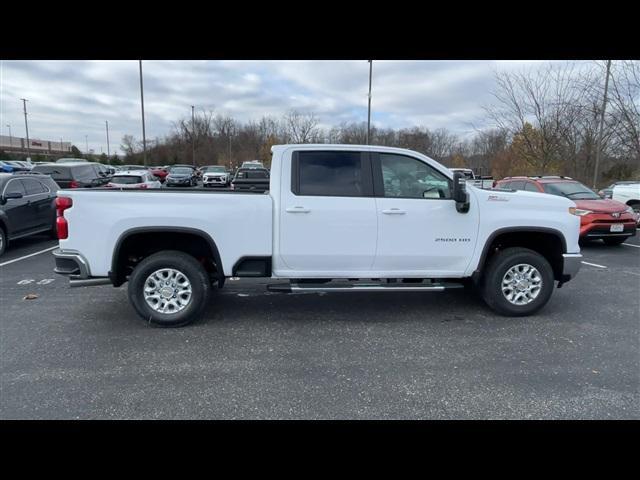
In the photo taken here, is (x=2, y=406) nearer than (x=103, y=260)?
Yes

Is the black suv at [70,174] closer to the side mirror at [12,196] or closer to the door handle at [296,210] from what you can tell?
the side mirror at [12,196]

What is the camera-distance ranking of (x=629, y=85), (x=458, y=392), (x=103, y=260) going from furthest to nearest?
(x=629, y=85) < (x=103, y=260) < (x=458, y=392)

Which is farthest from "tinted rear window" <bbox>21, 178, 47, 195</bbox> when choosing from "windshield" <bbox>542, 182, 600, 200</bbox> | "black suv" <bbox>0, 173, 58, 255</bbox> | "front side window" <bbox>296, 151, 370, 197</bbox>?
"windshield" <bbox>542, 182, 600, 200</bbox>

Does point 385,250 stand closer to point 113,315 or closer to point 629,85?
point 113,315

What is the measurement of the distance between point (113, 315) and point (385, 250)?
353 centimetres

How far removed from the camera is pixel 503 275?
463 cm

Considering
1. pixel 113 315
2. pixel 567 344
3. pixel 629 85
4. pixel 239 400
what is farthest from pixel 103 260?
pixel 629 85

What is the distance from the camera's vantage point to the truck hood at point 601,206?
8.69m

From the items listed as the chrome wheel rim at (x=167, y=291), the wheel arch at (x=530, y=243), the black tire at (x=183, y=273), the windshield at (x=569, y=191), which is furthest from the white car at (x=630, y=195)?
the chrome wheel rim at (x=167, y=291)

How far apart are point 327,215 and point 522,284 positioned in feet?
8.63

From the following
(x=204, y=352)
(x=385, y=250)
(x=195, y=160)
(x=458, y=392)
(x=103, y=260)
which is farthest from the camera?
(x=195, y=160)

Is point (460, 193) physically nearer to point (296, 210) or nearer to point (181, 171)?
point (296, 210)

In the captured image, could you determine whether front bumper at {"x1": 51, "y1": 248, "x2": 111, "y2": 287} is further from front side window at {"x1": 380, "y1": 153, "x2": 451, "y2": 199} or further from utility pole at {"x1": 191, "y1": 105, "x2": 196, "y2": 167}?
utility pole at {"x1": 191, "y1": 105, "x2": 196, "y2": 167}

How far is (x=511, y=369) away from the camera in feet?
11.5
